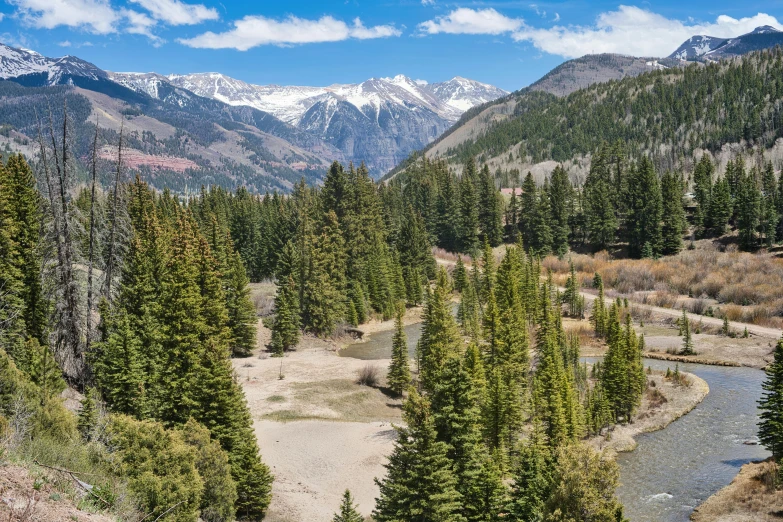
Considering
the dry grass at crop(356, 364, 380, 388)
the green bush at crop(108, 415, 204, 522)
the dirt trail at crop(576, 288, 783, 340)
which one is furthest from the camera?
the dirt trail at crop(576, 288, 783, 340)

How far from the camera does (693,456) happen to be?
47.5 meters

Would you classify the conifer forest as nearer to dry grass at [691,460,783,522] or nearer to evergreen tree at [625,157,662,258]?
dry grass at [691,460,783,522]

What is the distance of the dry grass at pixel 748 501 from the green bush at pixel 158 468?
102 ft

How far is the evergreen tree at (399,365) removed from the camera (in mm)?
59094

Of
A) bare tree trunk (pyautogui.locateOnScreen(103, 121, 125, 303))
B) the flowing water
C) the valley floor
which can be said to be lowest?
the flowing water

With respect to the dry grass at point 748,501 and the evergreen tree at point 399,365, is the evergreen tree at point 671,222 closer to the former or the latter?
the evergreen tree at point 399,365

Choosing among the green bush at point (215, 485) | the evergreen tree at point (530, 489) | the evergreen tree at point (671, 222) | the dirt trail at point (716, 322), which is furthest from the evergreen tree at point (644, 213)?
the green bush at point (215, 485)

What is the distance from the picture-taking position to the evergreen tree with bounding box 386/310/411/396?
59.1 meters

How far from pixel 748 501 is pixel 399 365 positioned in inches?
1226

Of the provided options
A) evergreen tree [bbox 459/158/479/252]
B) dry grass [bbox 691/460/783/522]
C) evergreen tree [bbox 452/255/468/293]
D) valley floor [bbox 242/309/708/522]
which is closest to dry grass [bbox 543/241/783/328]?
evergreen tree [bbox 459/158/479/252]

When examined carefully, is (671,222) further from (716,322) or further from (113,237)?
(113,237)

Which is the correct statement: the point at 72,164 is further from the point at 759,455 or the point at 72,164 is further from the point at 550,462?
the point at 759,455

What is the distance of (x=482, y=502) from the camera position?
29.8 m

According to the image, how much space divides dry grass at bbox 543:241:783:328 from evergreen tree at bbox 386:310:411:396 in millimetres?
58372
